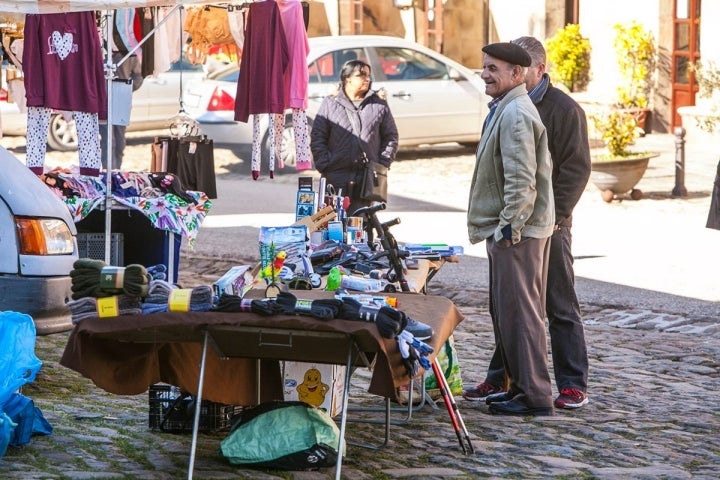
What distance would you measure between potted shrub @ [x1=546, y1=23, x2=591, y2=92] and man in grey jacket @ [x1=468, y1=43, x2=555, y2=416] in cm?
1598

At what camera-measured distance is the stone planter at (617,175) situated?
16.3 meters

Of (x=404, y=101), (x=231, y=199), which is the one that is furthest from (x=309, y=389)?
(x=404, y=101)

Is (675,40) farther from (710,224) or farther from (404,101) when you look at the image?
(710,224)

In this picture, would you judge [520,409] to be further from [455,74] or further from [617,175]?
[455,74]

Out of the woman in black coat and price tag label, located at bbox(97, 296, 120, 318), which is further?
the woman in black coat

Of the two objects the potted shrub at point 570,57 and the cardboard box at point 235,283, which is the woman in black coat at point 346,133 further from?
the potted shrub at point 570,57

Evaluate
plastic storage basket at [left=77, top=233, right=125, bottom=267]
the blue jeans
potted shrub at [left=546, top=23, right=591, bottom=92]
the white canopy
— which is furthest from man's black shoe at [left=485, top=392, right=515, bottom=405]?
potted shrub at [left=546, top=23, right=591, bottom=92]

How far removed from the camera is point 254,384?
6.61 m

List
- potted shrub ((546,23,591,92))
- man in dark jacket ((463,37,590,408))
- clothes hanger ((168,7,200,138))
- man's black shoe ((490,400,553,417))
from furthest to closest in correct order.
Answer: potted shrub ((546,23,591,92)), clothes hanger ((168,7,200,138)), man in dark jacket ((463,37,590,408)), man's black shoe ((490,400,553,417))

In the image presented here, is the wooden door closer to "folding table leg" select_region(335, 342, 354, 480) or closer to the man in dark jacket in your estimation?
the man in dark jacket

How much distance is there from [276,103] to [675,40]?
1282 centimetres

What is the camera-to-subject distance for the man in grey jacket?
722 cm

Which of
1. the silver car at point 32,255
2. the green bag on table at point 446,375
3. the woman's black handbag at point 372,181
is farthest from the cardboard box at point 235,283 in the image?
the woman's black handbag at point 372,181

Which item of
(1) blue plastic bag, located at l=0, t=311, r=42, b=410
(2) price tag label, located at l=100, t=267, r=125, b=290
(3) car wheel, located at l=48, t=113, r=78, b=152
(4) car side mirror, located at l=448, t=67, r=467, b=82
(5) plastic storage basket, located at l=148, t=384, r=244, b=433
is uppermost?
(4) car side mirror, located at l=448, t=67, r=467, b=82
